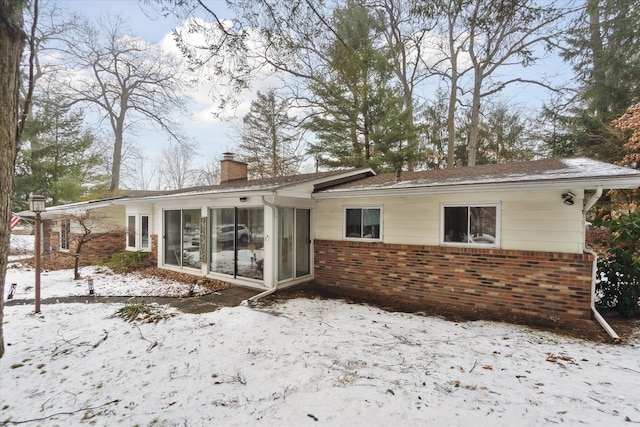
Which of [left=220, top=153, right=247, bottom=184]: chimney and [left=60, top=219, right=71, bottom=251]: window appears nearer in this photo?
[left=220, top=153, right=247, bottom=184]: chimney

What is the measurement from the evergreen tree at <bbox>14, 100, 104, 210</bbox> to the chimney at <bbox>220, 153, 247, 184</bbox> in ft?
34.6

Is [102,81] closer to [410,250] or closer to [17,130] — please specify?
[17,130]

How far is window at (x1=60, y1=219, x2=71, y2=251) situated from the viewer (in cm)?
1245

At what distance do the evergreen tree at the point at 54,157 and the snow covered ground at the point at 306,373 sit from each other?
1497 centimetres

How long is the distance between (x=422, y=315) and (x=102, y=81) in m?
21.7

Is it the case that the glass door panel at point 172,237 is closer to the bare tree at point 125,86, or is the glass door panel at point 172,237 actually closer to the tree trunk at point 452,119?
the bare tree at point 125,86

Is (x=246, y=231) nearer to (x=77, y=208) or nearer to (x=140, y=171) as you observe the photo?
(x=77, y=208)

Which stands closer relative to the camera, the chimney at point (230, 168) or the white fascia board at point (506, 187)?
the white fascia board at point (506, 187)

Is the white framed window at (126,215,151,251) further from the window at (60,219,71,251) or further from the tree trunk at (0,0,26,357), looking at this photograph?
the tree trunk at (0,0,26,357)

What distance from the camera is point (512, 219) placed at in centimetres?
534

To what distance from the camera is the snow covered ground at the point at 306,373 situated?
105 inches

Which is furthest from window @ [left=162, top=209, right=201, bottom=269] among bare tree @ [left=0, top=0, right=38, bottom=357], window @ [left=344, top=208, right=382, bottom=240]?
bare tree @ [left=0, top=0, right=38, bottom=357]

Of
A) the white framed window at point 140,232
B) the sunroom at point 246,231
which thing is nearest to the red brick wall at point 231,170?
the white framed window at point 140,232

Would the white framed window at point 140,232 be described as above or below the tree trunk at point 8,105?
below
